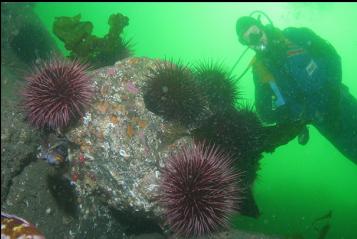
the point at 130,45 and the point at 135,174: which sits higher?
the point at 130,45

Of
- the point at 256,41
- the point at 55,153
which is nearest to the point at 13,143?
the point at 55,153

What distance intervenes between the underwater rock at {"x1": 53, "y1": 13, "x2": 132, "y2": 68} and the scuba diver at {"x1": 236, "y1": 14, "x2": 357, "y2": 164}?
440cm

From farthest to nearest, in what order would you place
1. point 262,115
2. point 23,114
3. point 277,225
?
point 277,225 < point 262,115 < point 23,114

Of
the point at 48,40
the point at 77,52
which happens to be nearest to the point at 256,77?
the point at 77,52

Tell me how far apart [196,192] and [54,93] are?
9.02 feet

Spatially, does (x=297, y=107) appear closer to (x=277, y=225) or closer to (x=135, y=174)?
(x=277, y=225)

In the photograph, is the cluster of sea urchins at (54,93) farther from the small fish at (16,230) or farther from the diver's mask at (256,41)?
the diver's mask at (256,41)

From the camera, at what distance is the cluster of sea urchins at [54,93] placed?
4.95 m

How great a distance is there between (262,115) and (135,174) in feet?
20.1

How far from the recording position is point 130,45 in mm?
7922

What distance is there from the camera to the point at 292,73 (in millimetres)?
9656

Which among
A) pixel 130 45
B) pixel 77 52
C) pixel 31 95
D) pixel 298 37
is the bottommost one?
pixel 31 95

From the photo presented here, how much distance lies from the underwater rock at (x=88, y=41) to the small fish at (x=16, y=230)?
402 cm

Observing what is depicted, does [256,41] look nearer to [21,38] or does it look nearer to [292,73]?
[292,73]
